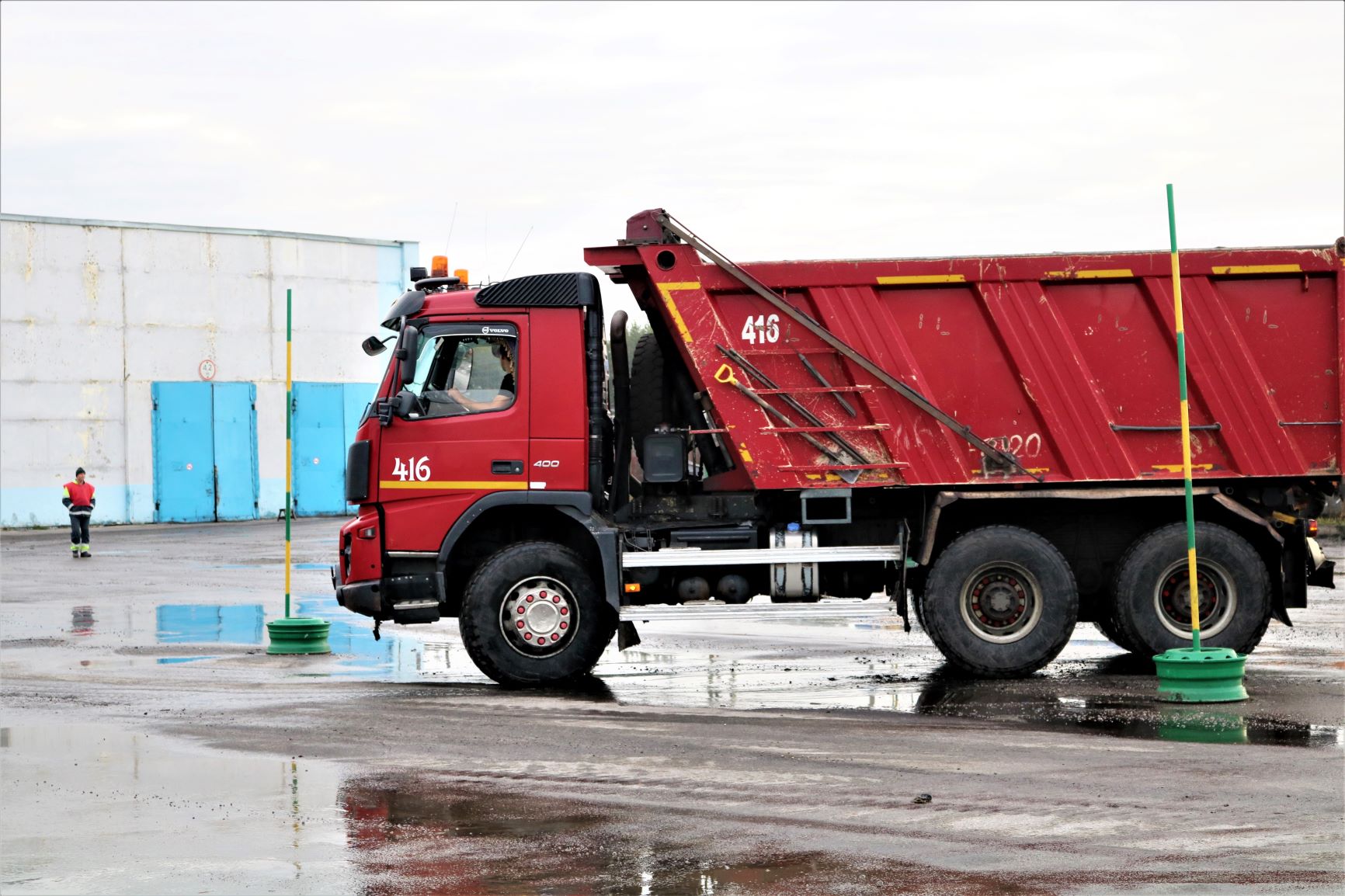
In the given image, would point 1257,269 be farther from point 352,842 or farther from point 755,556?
point 352,842

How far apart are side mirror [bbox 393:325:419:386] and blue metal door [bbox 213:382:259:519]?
2890cm

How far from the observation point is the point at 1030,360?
12.5 m

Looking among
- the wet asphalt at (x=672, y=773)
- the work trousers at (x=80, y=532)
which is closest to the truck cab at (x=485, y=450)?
the wet asphalt at (x=672, y=773)

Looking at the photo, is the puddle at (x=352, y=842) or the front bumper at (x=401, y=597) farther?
the front bumper at (x=401, y=597)

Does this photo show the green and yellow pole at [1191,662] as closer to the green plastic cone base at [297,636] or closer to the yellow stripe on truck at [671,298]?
the yellow stripe on truck at [671,298]

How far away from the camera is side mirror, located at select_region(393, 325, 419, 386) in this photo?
40.3 feet

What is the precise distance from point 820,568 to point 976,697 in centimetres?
181

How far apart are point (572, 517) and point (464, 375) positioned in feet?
4.45

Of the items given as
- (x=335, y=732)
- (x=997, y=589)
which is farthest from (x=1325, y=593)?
(x=335, y=732)

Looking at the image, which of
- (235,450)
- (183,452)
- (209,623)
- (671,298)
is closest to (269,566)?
(209,623)

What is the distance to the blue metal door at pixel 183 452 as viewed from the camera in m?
39.2

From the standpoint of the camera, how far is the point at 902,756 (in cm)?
925

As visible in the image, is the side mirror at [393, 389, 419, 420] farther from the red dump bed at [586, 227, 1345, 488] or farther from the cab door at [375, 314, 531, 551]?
the red dump bed at [586, 227, 1345, 488]

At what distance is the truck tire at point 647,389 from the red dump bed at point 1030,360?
0.56 metres
